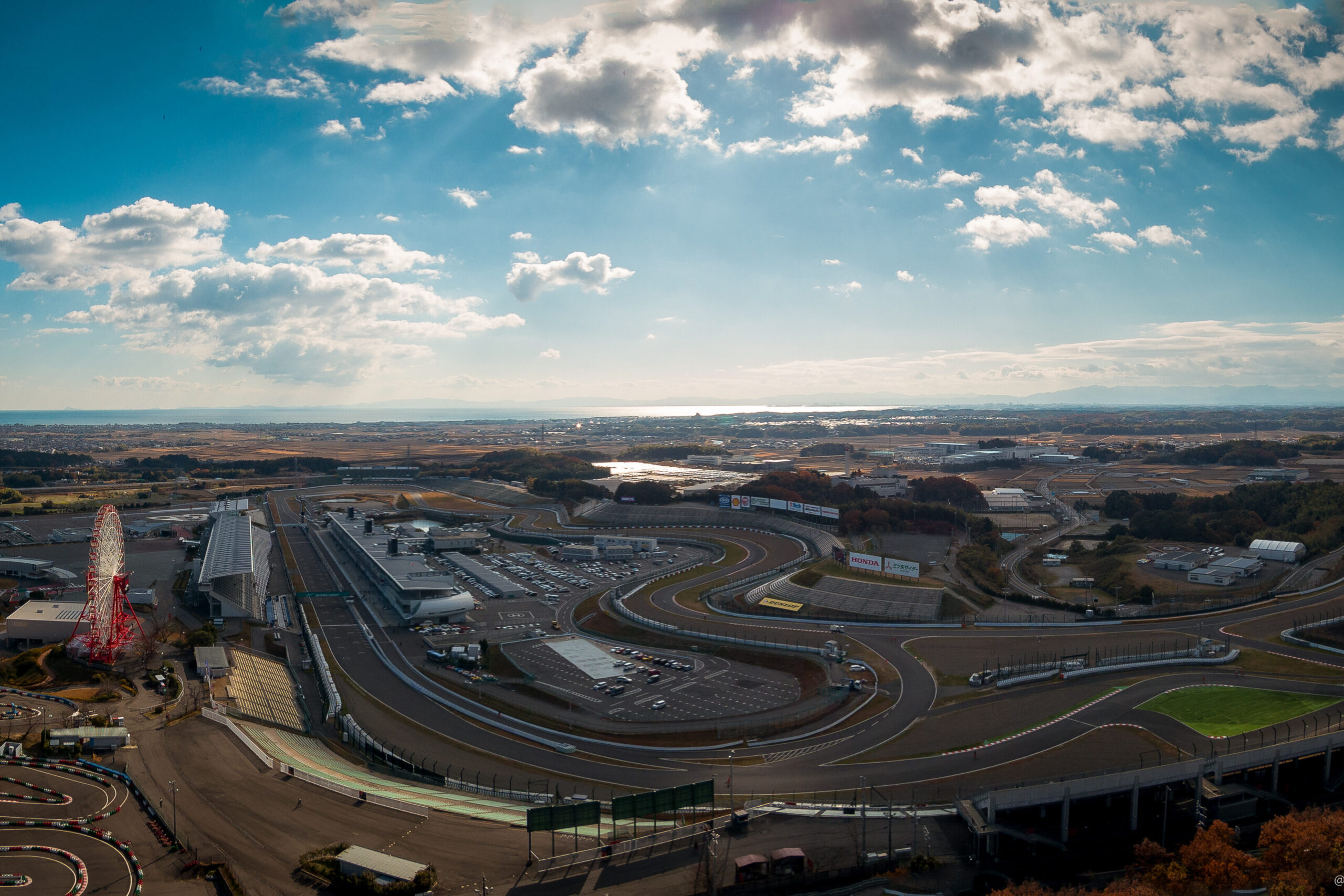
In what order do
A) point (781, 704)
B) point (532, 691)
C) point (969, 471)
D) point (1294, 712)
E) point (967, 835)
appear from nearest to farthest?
point (967, 835) → point (1294, 712) → point (781, 704) → point (532, 691) → point (969, 471)

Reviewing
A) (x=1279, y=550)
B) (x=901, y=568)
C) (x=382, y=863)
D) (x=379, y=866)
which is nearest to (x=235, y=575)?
(x=382, y=863)

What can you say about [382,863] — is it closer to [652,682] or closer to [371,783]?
[371,783]

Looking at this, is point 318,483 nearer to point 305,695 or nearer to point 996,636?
point 305,695

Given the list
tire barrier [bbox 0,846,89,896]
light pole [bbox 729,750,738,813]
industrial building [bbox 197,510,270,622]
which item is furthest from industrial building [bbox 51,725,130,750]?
industrial building [bbox 197,510,270,622]

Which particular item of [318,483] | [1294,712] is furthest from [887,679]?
[318,483]

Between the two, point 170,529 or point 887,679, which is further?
point 170,529

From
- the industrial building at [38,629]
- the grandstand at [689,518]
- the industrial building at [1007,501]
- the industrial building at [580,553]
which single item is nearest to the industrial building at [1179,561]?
the industrial building at [1007,501]

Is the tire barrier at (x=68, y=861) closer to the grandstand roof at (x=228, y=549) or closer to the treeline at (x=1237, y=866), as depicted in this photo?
Result: the treeline at (x=1237, y=866)
